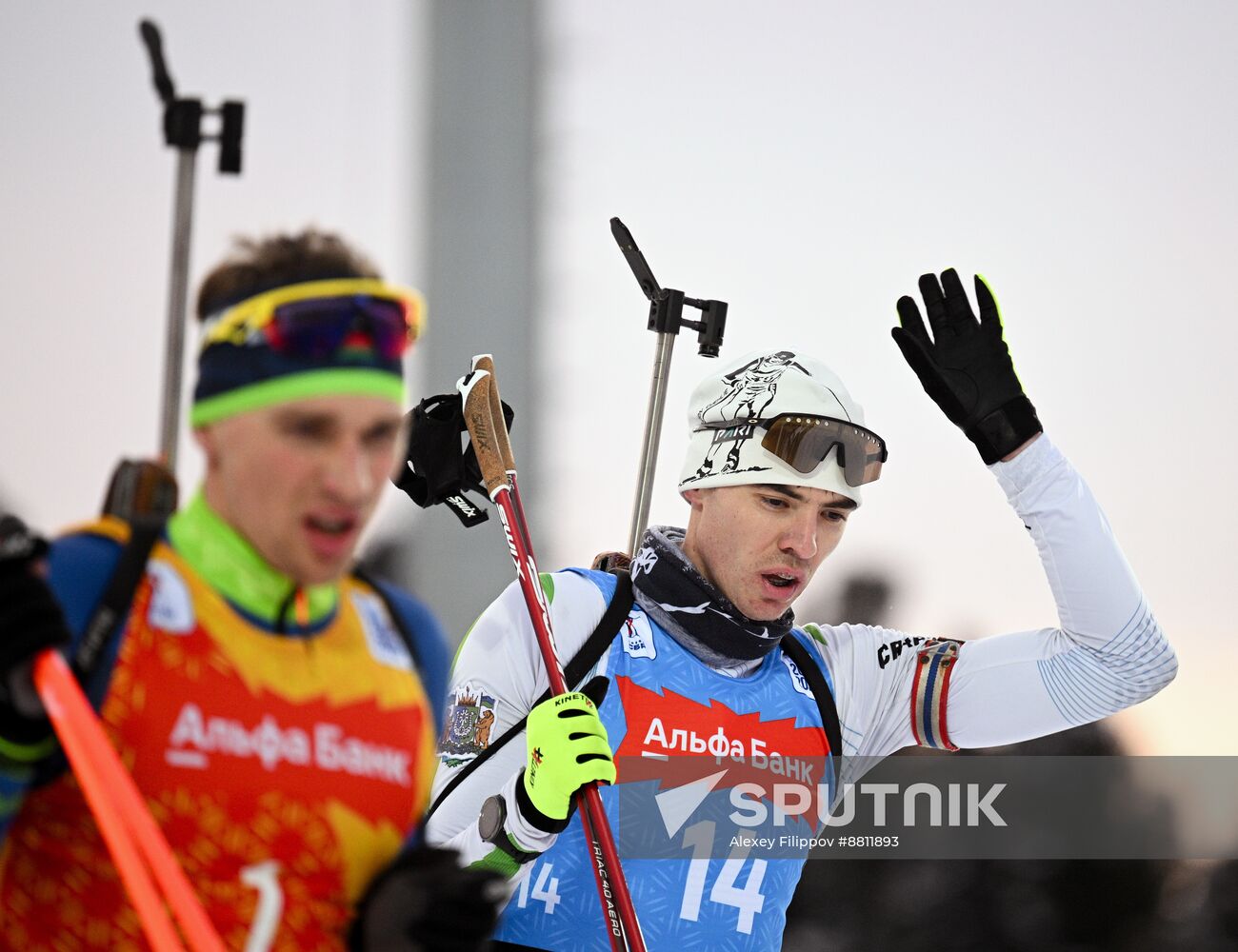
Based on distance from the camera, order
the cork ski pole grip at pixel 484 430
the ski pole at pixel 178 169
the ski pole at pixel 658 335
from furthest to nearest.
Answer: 1. the ski pole at pixel 658 335
2. the cork ski pole grip at pixel 484 430
3. the ski pole at pixel 178 169

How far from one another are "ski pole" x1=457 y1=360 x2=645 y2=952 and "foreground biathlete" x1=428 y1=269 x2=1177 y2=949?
7 centimetres

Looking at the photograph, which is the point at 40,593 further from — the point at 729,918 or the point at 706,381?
the point at 706,381

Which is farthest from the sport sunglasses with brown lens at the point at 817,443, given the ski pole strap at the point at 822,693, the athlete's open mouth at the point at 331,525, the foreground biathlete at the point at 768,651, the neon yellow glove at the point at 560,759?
the athlete's open mouth at the point at 331,525

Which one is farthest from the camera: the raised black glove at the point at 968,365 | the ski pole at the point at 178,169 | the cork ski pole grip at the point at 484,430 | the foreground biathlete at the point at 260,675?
the raised black glove at the point at 968,365

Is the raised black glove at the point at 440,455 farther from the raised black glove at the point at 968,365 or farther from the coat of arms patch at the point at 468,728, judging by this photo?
the raised black glove at the point at 968,365

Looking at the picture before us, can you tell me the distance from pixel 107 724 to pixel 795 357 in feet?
5.75

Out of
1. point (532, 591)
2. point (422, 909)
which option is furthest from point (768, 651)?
point (422, 909)

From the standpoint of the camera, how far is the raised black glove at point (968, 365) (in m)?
2.62

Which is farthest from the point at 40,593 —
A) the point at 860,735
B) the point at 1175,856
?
the point at 1175,856

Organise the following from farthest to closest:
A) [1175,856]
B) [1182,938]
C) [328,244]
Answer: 1. [1182,938]
2. [1175,856]
3. [328,244]

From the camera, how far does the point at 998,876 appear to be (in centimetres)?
628

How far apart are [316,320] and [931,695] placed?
1653mm

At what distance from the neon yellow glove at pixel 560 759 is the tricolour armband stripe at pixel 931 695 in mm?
713

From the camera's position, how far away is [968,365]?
8.76 ft
